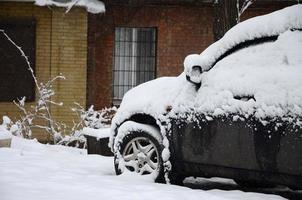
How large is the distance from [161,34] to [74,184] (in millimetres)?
8435

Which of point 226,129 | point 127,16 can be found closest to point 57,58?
point 127,16

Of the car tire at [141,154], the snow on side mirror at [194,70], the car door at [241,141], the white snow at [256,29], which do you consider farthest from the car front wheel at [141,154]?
the white snow at [256,29]

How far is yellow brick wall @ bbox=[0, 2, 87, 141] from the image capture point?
1212 centimetres

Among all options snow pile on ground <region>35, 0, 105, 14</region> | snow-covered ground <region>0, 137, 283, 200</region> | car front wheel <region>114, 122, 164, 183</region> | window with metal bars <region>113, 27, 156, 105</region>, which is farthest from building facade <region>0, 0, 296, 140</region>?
car front wheel <region>114, 122, 164, 183</region>

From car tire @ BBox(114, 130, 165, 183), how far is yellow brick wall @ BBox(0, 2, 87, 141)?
5789mm

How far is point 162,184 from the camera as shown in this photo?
599 centimetres

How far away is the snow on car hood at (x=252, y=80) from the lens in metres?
5.32

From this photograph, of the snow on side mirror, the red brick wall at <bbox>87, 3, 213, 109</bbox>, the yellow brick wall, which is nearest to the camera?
the snow on side mirror

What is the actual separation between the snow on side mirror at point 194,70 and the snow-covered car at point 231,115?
0.01 metres

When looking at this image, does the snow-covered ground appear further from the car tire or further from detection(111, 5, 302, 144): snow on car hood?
detection(111, 5, 302, 144): snow on car hood

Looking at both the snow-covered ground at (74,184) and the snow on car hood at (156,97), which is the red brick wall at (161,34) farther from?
the snow on car hood at (156,97)

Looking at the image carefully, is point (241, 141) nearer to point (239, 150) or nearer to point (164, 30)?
point (239, 150)

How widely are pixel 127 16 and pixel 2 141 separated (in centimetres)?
576

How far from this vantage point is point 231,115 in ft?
18.5
